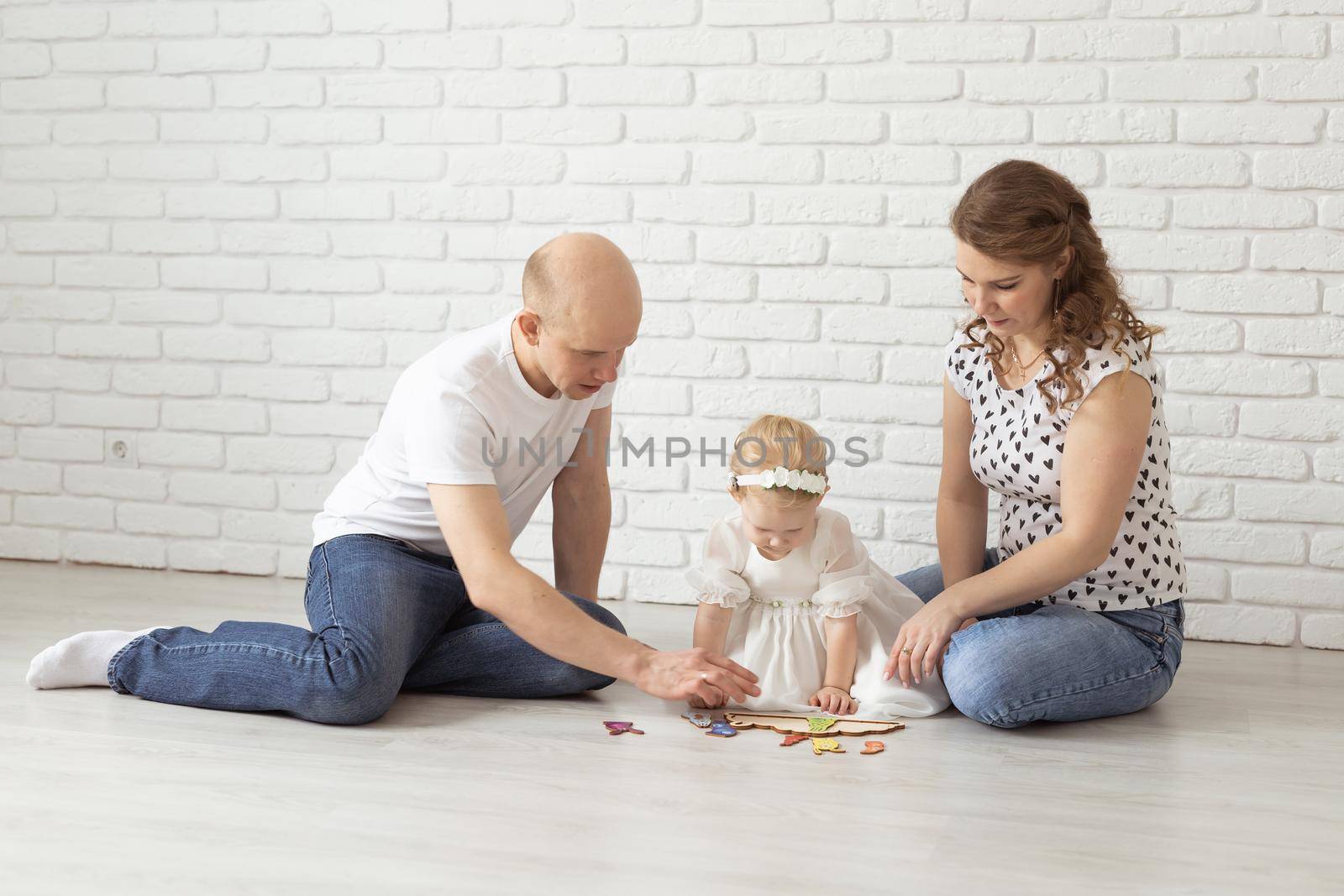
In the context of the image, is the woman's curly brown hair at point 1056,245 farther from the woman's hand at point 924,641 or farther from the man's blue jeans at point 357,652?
the man's blue jeans at point 357,652

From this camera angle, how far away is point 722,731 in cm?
Answer: 201

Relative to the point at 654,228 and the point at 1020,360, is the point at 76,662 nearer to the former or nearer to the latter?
the point at 654,228

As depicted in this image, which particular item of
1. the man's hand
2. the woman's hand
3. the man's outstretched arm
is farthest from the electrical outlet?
the woman's hand

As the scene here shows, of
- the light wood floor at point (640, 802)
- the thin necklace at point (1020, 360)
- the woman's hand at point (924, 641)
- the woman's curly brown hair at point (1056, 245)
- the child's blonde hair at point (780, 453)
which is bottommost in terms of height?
the light wood floor at point (640, 802)

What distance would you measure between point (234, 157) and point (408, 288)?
57 centimetres

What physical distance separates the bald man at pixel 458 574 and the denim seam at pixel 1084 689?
1.34ft

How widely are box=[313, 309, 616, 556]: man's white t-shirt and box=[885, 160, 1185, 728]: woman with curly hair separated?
71cm

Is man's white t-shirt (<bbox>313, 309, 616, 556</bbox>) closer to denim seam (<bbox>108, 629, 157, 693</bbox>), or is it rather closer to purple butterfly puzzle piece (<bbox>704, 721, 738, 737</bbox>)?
denim seam (<bbox>108, 629, 157, 693</bbox>)

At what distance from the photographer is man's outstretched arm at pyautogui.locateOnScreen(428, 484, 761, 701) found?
75.8 inches

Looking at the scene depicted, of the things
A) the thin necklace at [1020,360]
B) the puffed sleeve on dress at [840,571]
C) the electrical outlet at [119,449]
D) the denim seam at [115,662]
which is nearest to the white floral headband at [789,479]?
the puffed sleeve on dress at [840,571]

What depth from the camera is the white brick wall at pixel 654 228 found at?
8.55 feet

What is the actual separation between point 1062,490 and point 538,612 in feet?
2.88

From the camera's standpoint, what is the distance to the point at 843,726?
2.04 meters

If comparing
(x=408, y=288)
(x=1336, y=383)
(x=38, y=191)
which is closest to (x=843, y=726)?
(x=1336, y=383)
